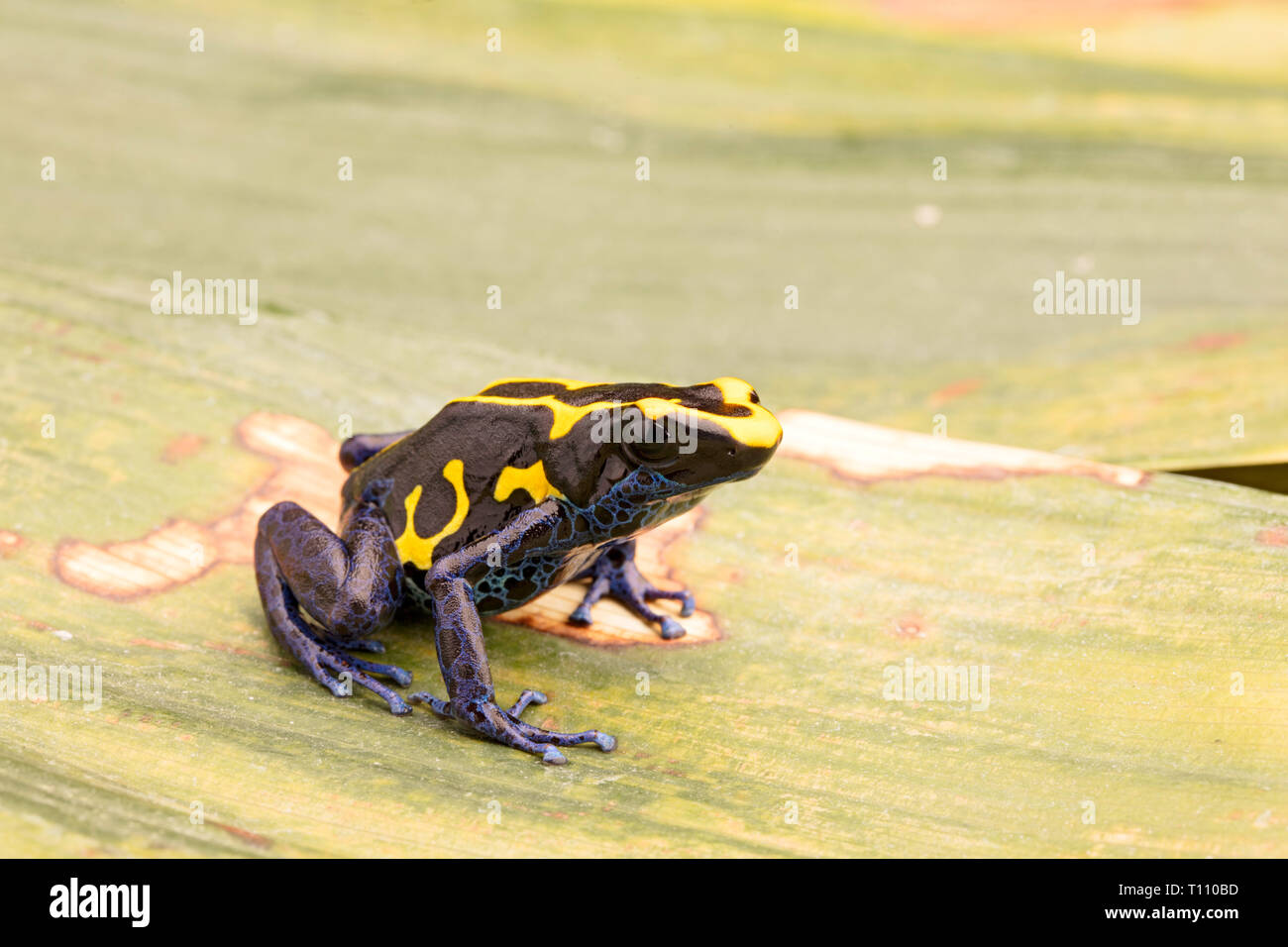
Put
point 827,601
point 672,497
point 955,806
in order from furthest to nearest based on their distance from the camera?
point 827,601
point 672,497
point 955,806

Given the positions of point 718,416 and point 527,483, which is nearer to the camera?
point 718,416

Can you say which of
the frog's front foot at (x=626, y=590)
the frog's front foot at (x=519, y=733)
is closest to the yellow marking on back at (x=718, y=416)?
the frog's front foot at (x=626, y=590)

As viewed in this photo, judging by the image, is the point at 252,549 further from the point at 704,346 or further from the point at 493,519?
the point at 704,346

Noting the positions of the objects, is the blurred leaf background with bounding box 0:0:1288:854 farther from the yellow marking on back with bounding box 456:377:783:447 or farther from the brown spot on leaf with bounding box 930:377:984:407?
the yellow marking on back with bounding box 456:377:783:447

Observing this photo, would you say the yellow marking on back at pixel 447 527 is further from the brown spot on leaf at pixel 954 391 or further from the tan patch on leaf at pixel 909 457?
the brown spot on leaf at pixel 954 391

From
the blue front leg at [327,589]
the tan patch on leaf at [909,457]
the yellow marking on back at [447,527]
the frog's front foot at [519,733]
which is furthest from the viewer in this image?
the tan patch on leaf at [909,457]

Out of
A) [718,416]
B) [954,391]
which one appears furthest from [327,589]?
[954,391]
